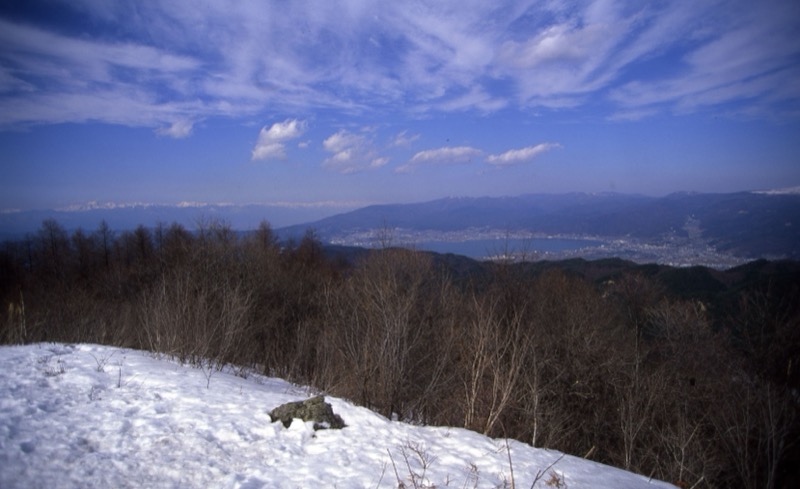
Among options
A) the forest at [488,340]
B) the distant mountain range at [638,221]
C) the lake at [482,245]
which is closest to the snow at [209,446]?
the forest at [488,340]

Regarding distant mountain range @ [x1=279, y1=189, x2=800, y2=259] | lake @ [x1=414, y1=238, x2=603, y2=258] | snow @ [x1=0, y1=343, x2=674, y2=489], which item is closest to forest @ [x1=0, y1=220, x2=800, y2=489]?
snow @ [x1=0, y1=343, x2=674, y2=489]

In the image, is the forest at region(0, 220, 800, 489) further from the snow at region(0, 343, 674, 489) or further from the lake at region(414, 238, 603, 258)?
the lake at region(414, 238, 603, 258)

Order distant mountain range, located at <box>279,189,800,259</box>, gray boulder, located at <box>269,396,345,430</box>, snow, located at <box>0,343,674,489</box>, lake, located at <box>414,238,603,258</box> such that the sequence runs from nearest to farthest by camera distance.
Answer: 1. snow, located at <box>0,343,674,489</box>
2. gray boulder, located at <box>269,396,345,430</box>
3. lake, located at <box>414,238,603,258</box>
4. distant mountain range, located at <box>279,189,800,259</box>

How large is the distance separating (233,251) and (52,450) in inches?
875

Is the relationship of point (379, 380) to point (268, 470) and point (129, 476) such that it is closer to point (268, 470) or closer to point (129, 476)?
point (268, 470)

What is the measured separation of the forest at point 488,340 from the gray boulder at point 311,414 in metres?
2.78

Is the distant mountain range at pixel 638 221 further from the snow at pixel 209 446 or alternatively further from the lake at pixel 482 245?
the snow at pixel 209 446

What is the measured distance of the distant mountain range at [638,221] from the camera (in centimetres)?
7038

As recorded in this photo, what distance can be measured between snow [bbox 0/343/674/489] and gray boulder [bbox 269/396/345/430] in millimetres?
154

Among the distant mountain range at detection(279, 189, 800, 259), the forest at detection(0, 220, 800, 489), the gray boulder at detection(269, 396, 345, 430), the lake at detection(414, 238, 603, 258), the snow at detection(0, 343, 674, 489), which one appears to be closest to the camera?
the snow at detection(0, 343, 674, 489)

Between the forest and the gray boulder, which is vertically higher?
the gray boulder

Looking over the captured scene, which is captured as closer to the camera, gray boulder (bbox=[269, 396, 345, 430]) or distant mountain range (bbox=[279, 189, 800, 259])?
gray boulder (bbox=[269, 396, 345, 430])

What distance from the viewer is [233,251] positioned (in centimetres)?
2622

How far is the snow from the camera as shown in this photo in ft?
16.2
